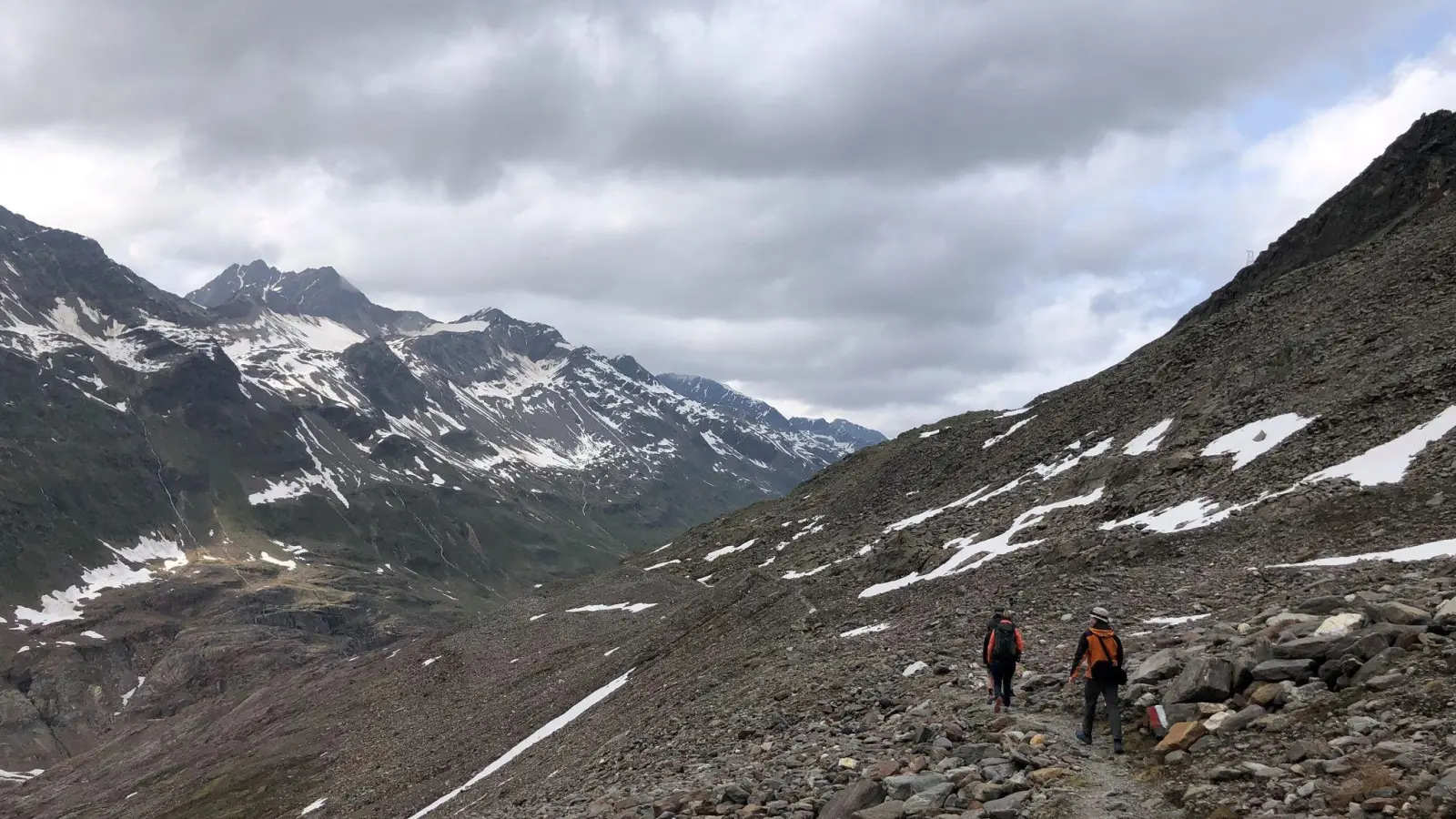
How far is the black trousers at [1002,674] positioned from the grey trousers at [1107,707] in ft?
7.04

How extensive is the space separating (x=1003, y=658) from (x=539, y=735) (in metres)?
32.0

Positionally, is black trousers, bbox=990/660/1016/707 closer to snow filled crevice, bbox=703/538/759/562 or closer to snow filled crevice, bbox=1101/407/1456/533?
snow filled crevice, bbox=1101/407/1456/533

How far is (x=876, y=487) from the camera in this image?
8288cm

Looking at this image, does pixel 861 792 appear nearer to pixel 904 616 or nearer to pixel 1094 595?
pixel 1094 595

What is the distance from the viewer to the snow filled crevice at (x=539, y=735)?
39.7 m

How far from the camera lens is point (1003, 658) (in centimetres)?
1792

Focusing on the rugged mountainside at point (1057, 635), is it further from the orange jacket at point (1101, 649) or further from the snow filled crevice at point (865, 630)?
the orange jacket at point (1101, 649)

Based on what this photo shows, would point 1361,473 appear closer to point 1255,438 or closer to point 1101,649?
point 1255,438

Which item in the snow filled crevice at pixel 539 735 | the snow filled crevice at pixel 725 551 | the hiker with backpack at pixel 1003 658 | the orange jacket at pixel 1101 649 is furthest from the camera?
the snow filled crevice at pixel 725 551

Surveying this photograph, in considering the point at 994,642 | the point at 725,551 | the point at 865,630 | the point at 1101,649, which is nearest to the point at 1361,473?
the point at 865,630

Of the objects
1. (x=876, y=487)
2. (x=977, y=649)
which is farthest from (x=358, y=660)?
(x=977, y=649)

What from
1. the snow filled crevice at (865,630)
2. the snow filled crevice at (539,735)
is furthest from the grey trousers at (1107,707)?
the snow filled crevice at (539,735)

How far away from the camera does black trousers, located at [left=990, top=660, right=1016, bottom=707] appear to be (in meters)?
18.0

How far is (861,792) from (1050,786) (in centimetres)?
301
